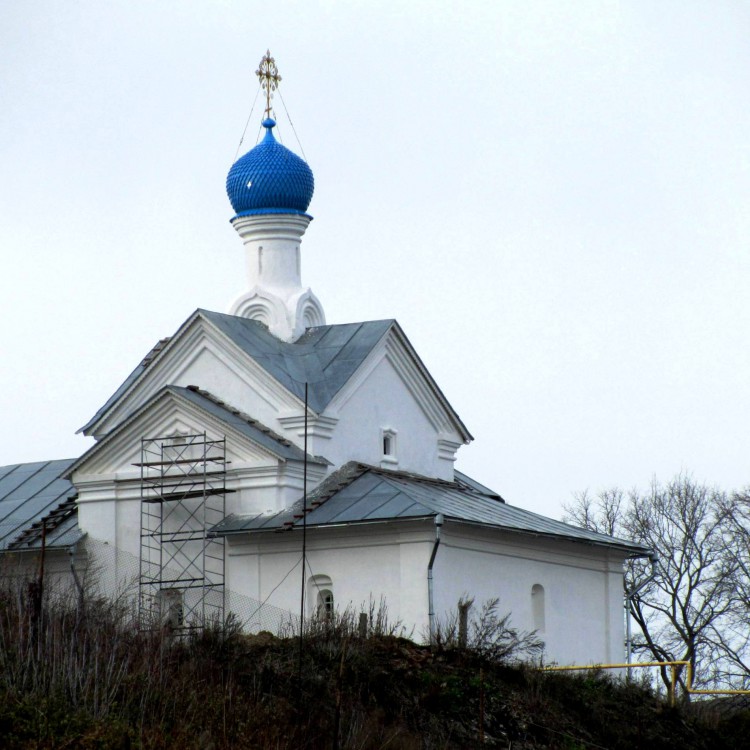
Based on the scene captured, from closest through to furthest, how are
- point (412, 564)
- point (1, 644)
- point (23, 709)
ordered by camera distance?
1. point (23, 709)
2. point (1, 644)
3. point (412, 564)

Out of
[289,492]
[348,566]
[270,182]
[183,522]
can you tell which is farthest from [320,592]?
[270,182]

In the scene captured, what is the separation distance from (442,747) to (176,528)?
26.5 feet

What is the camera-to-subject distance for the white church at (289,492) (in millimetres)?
23984

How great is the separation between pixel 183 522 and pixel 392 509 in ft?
10.6

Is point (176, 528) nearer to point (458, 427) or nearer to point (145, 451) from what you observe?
point (145, 451)

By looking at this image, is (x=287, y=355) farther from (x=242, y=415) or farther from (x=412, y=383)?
(x=412, y=383)

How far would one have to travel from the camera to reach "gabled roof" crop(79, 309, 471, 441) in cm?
2630

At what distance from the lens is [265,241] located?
28578mm

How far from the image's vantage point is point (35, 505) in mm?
28109

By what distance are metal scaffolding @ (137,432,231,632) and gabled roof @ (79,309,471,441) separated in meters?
1.69

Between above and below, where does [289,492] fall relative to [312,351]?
below

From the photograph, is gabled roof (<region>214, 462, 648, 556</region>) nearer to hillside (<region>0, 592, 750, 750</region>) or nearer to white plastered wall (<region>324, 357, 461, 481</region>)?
white plastered wall (<region>324, 357, 461, 481</region>)

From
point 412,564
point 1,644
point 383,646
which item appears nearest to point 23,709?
point 1,644

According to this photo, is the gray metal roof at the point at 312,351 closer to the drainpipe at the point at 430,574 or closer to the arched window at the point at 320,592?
the arched window at the point at 320,592
